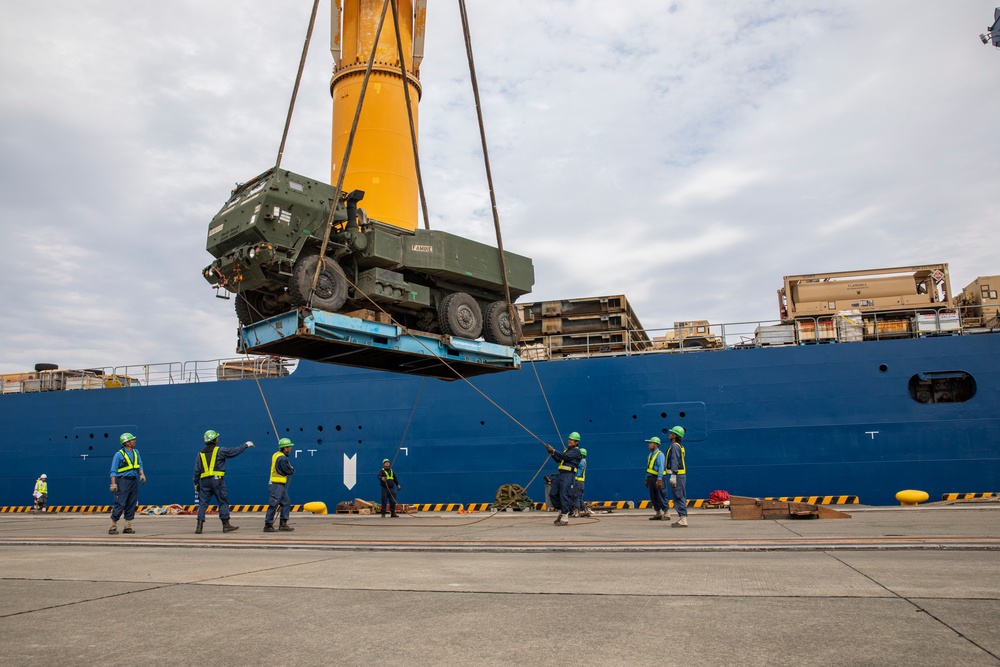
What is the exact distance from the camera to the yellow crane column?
→ 1247 cm

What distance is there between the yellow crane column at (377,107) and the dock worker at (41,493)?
1219 centimetres

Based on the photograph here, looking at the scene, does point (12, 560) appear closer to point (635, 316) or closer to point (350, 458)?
point (350, 458)

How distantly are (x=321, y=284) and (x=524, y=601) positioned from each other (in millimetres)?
5989

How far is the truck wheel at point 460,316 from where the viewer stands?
10539 millimetres

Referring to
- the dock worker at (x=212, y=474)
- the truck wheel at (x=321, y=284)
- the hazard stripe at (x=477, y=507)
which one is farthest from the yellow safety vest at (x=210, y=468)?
the hazard stripe at (x=477, y=507)

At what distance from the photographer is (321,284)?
9.11m

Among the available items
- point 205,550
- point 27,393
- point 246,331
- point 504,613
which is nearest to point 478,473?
point 246,331

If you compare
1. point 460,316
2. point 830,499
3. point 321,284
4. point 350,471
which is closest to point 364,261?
point 321,284

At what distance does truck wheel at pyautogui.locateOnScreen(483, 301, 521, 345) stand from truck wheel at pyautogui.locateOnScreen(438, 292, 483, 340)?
227 millimetres

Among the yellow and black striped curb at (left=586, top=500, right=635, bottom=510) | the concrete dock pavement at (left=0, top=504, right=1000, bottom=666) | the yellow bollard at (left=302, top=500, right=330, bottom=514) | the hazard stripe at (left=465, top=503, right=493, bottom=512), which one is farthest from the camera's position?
the yellow bollard at (left=302, top=500, right=330, bottom=514)

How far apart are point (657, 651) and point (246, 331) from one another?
811 centimetres

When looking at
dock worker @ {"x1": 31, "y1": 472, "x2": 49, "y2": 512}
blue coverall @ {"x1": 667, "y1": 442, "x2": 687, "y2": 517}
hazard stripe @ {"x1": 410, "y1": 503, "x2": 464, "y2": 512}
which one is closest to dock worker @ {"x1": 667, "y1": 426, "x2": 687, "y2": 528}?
blue coverall @ {"x1": 667, "y1": 442, "x2": 687, "y2": 517}

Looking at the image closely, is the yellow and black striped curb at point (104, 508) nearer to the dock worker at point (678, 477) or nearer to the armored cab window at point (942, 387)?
the dock worker at point (678, 477)

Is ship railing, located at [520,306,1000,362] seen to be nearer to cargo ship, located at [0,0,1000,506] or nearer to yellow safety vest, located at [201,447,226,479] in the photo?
cargo ship, located at [0,0,1000,506]
